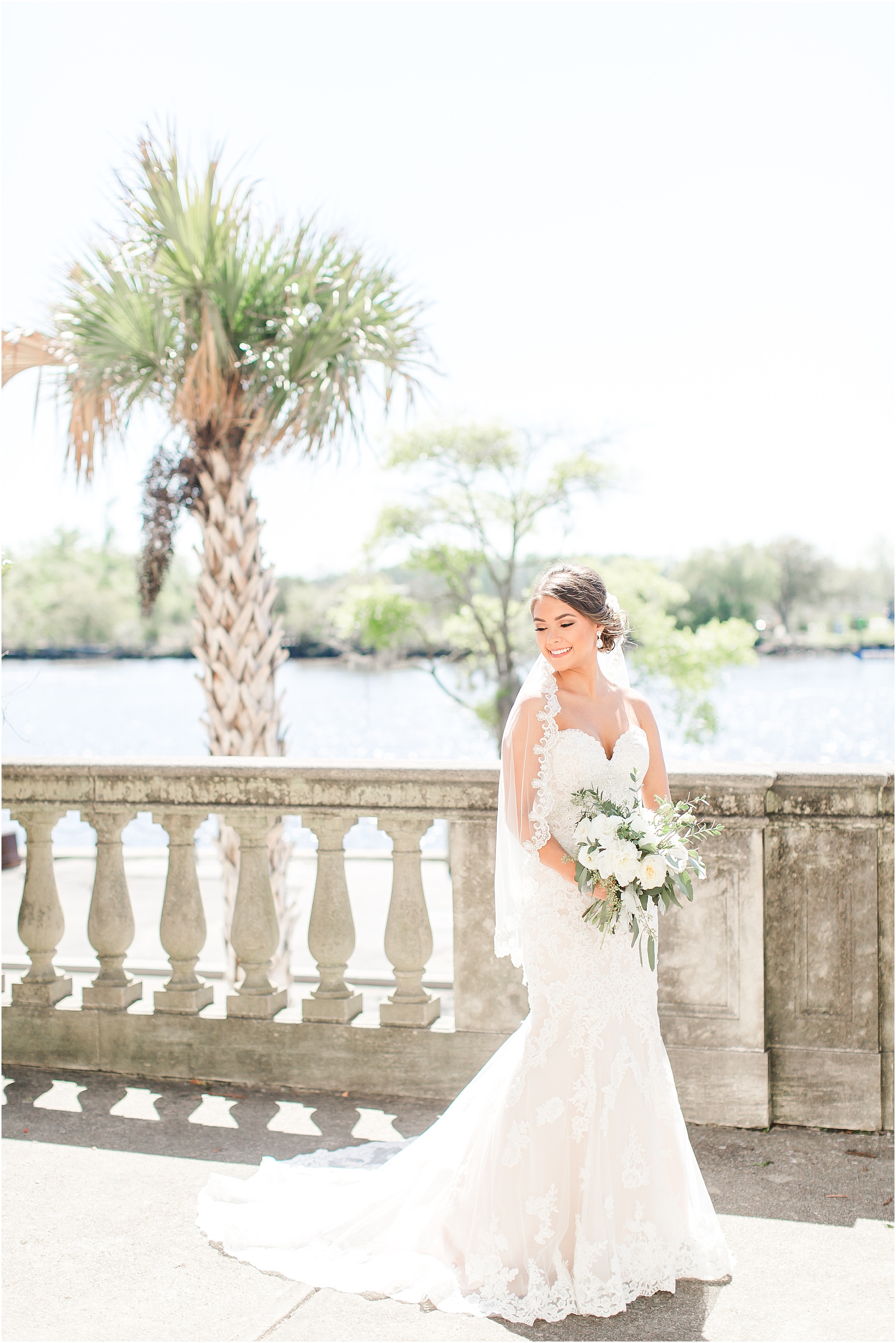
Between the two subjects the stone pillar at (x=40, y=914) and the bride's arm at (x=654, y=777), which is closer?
the bride's arm at (x=654, y=777)

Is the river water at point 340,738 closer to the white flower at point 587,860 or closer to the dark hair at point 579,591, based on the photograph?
the dark hair at point 579,591

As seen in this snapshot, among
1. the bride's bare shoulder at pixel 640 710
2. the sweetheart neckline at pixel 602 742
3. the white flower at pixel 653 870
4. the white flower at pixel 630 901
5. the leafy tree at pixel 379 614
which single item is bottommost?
the white flower at pixel 630 901

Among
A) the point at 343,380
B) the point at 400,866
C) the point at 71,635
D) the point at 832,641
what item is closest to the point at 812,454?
the point at 832,641

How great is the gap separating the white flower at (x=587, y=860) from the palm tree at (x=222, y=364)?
217 inches

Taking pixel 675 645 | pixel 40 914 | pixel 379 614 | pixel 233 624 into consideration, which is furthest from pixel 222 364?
pixel 675 645

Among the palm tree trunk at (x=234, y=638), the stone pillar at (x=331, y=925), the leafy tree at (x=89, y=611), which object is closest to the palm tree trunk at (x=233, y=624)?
the palm tree trunk at (x=234, y=638)

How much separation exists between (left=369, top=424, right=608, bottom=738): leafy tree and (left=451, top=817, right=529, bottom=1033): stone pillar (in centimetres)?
2417

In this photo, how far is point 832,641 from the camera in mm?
47469

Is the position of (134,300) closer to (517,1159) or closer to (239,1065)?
(239,1065)

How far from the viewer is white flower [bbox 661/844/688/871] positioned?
315 cm

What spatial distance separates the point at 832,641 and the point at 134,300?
145ft

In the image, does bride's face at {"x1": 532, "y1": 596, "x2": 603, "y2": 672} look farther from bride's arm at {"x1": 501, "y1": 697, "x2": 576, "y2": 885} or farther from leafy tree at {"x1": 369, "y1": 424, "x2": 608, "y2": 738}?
leafy tree at {"x1": 369, "y1": 424, "x2": 608, "y2": 738}

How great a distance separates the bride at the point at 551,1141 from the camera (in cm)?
313

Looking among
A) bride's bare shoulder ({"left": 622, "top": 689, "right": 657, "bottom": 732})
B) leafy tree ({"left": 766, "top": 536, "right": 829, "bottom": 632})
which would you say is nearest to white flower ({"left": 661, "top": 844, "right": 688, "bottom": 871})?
bride's bare shoulder ({"left": 622, "top": 689, "right": 657, "bottom": 732})
